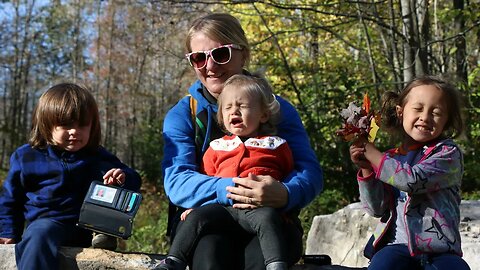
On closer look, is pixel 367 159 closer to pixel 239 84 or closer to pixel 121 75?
pixel 239 84

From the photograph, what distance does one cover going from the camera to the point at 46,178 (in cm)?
300

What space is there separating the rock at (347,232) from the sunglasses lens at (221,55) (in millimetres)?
2418

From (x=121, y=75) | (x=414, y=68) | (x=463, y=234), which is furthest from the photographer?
(x=121, y=75)

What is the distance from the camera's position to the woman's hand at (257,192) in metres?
2.63

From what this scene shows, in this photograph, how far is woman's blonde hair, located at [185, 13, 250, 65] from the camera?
314 cm

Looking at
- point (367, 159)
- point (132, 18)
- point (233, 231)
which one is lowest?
point (233, 231)

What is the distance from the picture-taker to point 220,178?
9.11 ft

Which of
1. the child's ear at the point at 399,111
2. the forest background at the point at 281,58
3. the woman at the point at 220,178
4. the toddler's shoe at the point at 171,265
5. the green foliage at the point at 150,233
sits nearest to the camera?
the toddler's shoe at the point at 171,265

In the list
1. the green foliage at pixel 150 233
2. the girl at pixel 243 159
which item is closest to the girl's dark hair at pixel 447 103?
the girl at pixel 243 159

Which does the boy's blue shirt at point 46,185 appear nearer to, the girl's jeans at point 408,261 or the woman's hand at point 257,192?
the woman's hand at point 257,192

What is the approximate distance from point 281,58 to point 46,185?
5910 millimetres

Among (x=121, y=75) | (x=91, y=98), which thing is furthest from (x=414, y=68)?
(x=121, y=75)

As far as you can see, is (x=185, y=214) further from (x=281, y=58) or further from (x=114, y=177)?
(x=281, y=58)

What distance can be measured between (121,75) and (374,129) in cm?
2415
